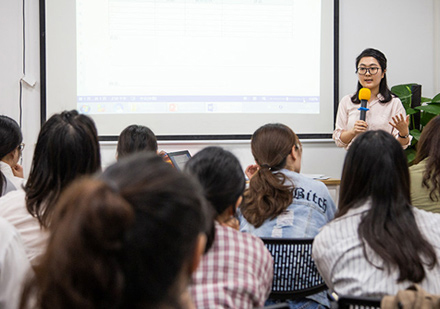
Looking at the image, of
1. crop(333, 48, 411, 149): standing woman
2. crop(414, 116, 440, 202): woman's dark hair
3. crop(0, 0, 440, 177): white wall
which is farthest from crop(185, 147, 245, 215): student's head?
crop(0, 0, 440, 177): white wall

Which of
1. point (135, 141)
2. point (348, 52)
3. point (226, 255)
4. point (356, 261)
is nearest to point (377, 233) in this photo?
point (356, 261)

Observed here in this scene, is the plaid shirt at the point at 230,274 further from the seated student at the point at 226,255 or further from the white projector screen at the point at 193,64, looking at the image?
the white projector screen at the point at 193,64

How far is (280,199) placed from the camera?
1.65 m

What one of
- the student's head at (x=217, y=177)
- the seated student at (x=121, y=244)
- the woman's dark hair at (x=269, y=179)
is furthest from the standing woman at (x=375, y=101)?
the seated student at (x=121, y=244)

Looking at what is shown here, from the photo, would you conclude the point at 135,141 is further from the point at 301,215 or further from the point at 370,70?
the point at 370,70

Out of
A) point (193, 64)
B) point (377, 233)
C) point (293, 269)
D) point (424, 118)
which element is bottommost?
point (293, 269)

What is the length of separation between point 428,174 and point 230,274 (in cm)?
103

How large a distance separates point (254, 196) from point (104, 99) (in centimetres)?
231

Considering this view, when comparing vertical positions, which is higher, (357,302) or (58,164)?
(58,164)

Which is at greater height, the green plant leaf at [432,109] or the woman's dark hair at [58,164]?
the green plant leaf at [432,109]

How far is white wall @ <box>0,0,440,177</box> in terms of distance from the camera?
3.56 meters

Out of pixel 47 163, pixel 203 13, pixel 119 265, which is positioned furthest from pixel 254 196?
pixel 203 13

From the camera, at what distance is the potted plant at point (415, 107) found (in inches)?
132

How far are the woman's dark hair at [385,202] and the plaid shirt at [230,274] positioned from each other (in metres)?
0.30
